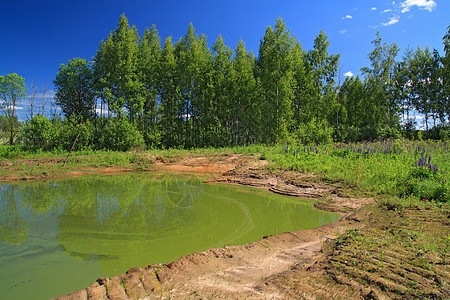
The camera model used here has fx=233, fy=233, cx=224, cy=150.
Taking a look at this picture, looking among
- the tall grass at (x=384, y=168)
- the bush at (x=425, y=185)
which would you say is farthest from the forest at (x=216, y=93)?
the bush at (x=425, y=185)

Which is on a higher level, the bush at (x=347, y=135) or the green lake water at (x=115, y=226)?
the bush at (x=347, y=135)

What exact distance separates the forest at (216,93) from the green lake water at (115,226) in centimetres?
1479

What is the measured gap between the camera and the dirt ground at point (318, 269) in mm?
2746

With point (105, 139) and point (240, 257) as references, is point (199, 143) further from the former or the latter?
point (240, 257)

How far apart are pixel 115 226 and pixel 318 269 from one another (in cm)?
488

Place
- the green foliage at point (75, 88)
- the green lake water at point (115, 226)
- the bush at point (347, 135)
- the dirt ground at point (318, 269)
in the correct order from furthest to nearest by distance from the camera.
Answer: the green foliage at point (75, 88), the bush at point (347, 135), the green lake water at point (115, 226), the dirt ground at point (318, 269)

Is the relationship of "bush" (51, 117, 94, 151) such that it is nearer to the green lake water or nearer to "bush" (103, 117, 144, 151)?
"bush" (103, 117, 144, 151)

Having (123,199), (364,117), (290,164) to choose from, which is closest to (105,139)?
(123,199)

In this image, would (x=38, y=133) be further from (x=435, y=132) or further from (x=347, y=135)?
(x=435, y=132)

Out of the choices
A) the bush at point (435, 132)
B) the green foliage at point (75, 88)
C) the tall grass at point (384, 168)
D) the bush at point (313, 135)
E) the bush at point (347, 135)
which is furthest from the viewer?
A: the green foliage at point (75, 88)

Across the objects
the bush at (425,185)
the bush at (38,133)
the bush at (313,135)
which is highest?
the bush at (38,133)

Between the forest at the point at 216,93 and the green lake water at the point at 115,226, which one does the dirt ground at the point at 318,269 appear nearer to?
the green lake water at the point at 115,226

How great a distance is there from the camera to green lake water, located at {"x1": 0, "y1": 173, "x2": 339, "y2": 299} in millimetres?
3799

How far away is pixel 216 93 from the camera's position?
27.4m
